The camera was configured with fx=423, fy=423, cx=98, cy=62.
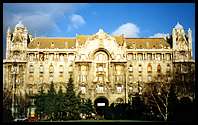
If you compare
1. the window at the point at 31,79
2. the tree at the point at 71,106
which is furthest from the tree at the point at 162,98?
the window at the point at 31,79

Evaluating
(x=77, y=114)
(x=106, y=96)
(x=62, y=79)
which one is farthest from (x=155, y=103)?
(x=62, y=79)

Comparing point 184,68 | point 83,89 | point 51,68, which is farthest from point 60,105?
→ point 184,68

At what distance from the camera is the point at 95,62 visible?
183ft

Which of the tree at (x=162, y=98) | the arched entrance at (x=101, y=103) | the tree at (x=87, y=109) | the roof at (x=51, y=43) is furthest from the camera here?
the roof at (x=51, y=43)

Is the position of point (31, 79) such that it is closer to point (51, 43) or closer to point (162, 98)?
point (51, 43)

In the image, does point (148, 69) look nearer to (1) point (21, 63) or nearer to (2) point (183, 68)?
(2) point (183, 68)

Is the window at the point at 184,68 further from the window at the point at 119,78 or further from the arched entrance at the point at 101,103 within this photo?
the arched entrance at the point at 101,103

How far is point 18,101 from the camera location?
45156 millimetres

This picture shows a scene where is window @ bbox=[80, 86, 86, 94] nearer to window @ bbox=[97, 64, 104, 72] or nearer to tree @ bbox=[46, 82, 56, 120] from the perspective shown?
window @ bbox=[97, 64, 104, 72]

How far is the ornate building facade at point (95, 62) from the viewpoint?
55125 millimetres

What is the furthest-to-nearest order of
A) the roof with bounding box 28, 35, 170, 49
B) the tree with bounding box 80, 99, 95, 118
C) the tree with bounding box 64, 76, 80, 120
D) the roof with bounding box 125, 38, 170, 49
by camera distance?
the roof with bounding box 125, 38, 170, 49 < the roof with bounding box 28, 35, 170, 49 < the tree with bounding box 80, 99, 95, 118 < the tree with bounding box 64, 76, 80, 120

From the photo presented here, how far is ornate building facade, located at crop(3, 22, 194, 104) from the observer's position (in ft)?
181

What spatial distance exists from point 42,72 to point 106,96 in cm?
906

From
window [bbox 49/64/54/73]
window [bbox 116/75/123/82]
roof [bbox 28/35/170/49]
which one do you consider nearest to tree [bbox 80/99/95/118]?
window [bbox 116/75/123/82]
